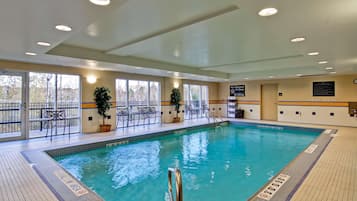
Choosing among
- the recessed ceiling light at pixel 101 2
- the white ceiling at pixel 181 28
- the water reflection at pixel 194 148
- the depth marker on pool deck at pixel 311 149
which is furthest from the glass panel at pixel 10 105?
the depth marker on pool deck at pixel 311 149

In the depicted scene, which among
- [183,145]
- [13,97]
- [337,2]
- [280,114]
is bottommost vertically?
[183,145]

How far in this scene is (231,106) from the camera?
1134cm

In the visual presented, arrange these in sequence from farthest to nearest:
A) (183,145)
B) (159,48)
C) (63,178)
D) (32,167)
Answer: (183,145) → (159,48) → (32,167) → (63,178)

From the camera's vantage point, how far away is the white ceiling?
88.3 inches

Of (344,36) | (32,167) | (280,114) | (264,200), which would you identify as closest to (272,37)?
(344,36)

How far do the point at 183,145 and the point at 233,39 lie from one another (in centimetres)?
341

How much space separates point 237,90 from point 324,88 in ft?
12.7

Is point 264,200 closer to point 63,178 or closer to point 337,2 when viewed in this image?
point 337,2

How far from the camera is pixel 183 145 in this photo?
607 centimetres

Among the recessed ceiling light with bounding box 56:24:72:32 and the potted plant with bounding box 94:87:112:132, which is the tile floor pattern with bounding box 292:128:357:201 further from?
the potted plant with bounding box 94:87:112:132

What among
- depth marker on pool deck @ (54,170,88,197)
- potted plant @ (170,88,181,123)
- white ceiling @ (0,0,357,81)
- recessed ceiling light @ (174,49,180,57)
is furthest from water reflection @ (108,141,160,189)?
potted plant @ (170,88,181,123)

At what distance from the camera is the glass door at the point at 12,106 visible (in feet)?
17.6

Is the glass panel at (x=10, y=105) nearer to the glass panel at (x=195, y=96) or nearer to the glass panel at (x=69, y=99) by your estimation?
the glass panel at (x=69, y=99)

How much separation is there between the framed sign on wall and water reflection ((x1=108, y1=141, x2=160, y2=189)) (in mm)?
6675
